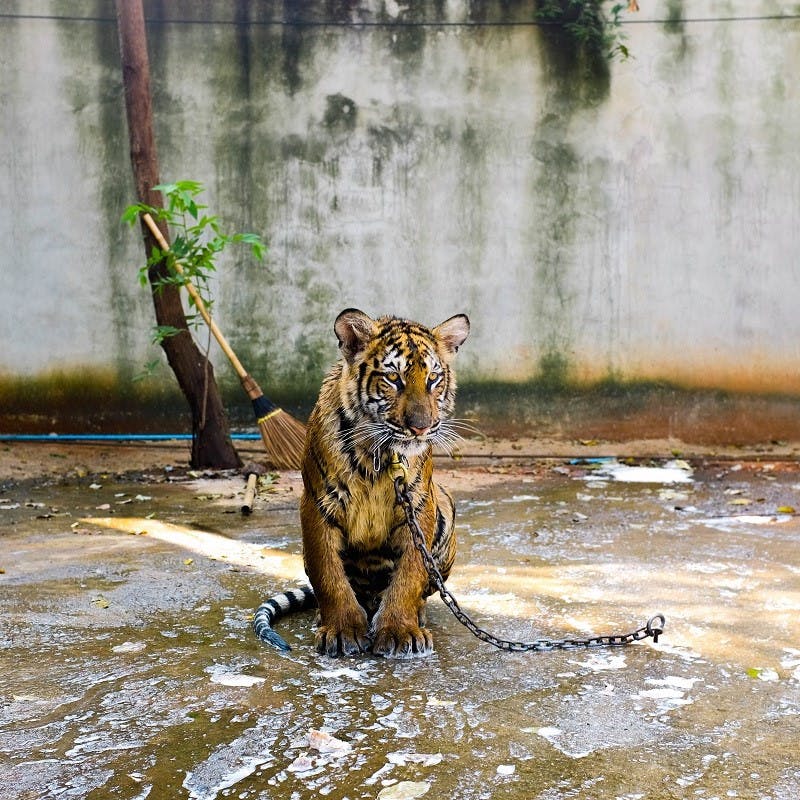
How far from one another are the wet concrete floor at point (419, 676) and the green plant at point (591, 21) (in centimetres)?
483

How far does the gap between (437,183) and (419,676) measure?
6.33 metres

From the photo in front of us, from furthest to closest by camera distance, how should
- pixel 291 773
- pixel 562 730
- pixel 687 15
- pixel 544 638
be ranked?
pixel 687 15
pixel 544 638
pixel 562 730
pixel 291 773

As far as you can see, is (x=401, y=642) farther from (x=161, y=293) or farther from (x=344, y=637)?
(x=161, y=293)

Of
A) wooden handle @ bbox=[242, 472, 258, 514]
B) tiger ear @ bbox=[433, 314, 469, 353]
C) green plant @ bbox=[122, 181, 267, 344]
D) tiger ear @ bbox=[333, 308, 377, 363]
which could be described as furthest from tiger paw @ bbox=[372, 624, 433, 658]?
green plant @ bbox=[122, 181, 267, 344]

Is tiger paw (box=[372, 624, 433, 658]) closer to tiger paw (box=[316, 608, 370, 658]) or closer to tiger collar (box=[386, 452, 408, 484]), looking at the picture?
tiger paw (box=[316, 608, 370, 658])

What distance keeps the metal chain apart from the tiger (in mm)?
53

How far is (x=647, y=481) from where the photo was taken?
779cm

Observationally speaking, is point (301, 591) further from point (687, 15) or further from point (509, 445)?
point (687, 15)

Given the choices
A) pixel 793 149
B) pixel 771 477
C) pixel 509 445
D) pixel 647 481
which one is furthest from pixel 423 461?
pixel 793 149

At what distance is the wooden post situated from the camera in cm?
793

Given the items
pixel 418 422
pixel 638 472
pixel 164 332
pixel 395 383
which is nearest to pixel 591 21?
pixel 638 472

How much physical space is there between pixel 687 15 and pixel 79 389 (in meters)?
6.27

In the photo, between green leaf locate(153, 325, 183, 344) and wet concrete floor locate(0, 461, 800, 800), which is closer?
wet concrete floor locate(0, 461, 800, 800)

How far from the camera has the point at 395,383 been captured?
4082 millimetres
